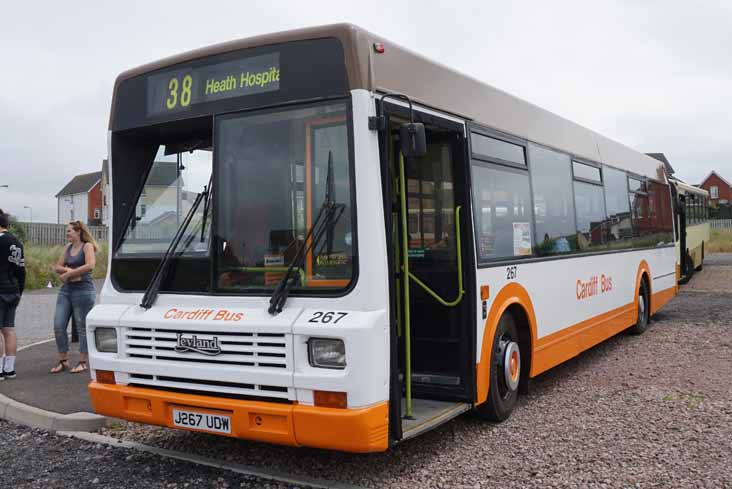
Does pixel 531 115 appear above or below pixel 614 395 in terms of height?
above

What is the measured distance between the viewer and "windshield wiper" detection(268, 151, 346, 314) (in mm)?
4762

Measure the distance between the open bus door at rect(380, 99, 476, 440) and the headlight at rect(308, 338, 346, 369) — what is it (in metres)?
1.05

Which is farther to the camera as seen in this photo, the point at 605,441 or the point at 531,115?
the point at 531,115

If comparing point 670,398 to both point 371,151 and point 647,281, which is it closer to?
point 371,151

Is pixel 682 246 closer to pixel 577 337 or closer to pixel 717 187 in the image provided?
pixel 577 337

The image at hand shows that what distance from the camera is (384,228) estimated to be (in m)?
4.77

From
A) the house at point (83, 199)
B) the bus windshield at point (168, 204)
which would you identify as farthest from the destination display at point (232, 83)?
the house at point (83, 199)

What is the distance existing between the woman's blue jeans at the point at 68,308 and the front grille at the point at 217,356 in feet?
12.1

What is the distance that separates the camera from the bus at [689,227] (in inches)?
757

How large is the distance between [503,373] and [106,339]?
3.43 metres

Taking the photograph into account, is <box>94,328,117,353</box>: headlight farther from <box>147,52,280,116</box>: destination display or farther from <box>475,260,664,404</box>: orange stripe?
<box>475,260,664,404</box>: orange stripe

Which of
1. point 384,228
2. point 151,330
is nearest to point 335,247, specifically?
point 384,228

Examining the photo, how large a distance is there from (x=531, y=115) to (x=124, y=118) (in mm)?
4190

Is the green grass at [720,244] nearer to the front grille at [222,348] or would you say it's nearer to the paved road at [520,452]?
the paved road at [520,452]
